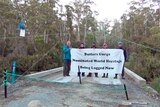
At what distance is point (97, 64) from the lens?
12000 millimetres

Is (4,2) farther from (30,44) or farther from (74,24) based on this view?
(74,24)

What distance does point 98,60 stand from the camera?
472 inches

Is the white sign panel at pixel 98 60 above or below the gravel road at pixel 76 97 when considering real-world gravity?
above

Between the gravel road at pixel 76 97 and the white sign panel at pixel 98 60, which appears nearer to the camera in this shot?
the gravel road at pixel 76 97

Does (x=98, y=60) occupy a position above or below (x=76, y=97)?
above

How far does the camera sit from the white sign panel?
38.5ft

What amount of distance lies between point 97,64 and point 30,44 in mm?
13447

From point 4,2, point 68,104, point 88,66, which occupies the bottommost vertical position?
point 68,104

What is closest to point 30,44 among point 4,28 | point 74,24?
point 4,28

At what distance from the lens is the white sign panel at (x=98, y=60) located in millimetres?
11742

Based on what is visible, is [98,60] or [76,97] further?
[98,60]

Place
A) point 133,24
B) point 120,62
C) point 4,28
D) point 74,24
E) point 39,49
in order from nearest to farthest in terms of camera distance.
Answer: point 120,62, point 39,49, point 4,28, point 74,24, point 133,24

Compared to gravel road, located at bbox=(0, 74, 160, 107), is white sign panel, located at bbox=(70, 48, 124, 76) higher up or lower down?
higher up

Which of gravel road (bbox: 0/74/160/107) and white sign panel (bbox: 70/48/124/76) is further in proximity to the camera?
white sign panel (bbox: 70/48/124/76)
